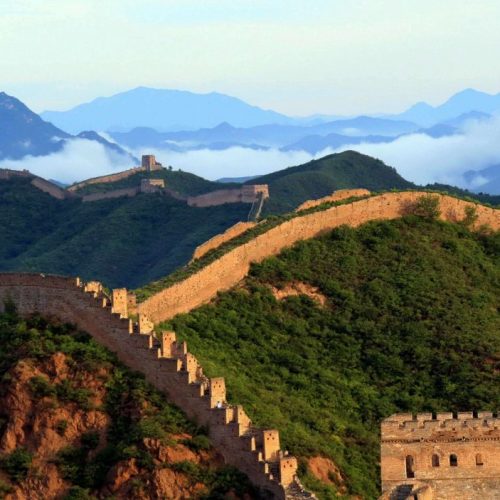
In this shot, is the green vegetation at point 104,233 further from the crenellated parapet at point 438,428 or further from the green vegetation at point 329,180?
the crenellated parapet at point 438,428

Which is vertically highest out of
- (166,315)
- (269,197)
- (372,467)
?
(269,197)

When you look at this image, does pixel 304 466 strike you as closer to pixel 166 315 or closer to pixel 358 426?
pixel 358 426

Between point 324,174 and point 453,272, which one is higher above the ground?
point 324,174

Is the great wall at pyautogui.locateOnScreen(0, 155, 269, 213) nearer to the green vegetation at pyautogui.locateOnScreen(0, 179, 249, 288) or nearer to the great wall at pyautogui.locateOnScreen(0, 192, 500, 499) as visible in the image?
the green vegetation at pyautogui.locateOnScreen(0, 179, 249, 288)

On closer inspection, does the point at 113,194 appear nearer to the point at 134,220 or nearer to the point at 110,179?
the point at 134,220

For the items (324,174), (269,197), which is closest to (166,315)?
(269,197)

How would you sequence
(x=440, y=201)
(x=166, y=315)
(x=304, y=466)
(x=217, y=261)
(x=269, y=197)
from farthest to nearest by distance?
1. (x=269, y=197)
2. (x=440, y=201)
3. (x=217, y=261)
4. (x=166, y=315)
5. (x=304, y=466)

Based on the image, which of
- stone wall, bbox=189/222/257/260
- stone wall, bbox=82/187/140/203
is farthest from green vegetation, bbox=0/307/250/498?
stone wall, bbox=82/187/140/203
